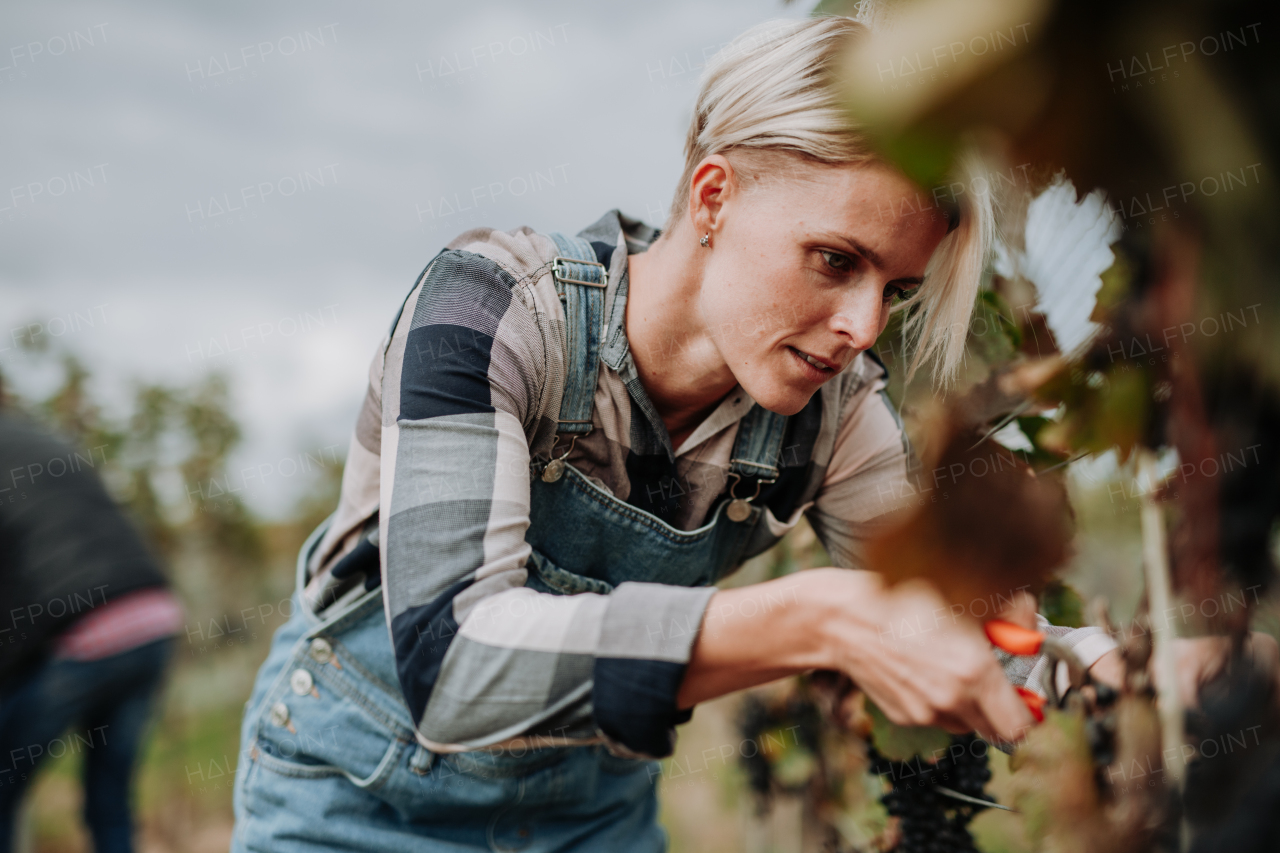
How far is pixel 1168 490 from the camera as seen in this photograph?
48cm

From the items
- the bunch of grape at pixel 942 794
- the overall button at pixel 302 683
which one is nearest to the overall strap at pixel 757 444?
the bunch of grape at pixel 942 794

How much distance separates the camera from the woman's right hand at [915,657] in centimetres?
64

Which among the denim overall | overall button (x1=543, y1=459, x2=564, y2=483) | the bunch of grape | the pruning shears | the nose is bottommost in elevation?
the bunch of grape

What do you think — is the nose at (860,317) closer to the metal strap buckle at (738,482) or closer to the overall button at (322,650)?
the metal strap buckle at (738,482)

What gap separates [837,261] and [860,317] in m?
0.08

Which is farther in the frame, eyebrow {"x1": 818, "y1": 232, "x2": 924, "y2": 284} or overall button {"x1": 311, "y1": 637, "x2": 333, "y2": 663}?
overall button {"x1": 311, "y1": 637, "x2": 333, "y2": 663}

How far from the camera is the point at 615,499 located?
1.27 metres

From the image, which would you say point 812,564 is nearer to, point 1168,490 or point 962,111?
point 1168,490

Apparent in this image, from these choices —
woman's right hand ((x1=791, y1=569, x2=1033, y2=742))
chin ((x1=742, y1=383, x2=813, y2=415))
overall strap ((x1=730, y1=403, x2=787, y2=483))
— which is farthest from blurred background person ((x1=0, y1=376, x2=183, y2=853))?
woman's right hand ((x1=791, y1=569, x2=1033, y2=742))

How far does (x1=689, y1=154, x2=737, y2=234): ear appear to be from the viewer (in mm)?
1211

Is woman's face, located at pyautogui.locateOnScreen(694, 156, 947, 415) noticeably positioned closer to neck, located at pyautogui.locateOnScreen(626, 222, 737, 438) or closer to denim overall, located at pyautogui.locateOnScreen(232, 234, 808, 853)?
neck, located at pyautogui.locateOnScreen(626, 222, 737, 438)

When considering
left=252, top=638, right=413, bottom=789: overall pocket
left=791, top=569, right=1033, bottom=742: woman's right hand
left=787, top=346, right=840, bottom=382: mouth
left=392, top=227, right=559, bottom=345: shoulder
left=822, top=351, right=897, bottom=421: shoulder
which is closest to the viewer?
left=791, top=569, right=1033, bottom=742: woman's right hand

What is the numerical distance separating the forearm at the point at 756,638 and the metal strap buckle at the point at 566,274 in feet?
2.03

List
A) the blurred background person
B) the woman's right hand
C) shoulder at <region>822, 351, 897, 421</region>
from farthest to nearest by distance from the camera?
the blurred background person
shoulder at <region>822, 351, 897, 421</region>
the woman's right hand
